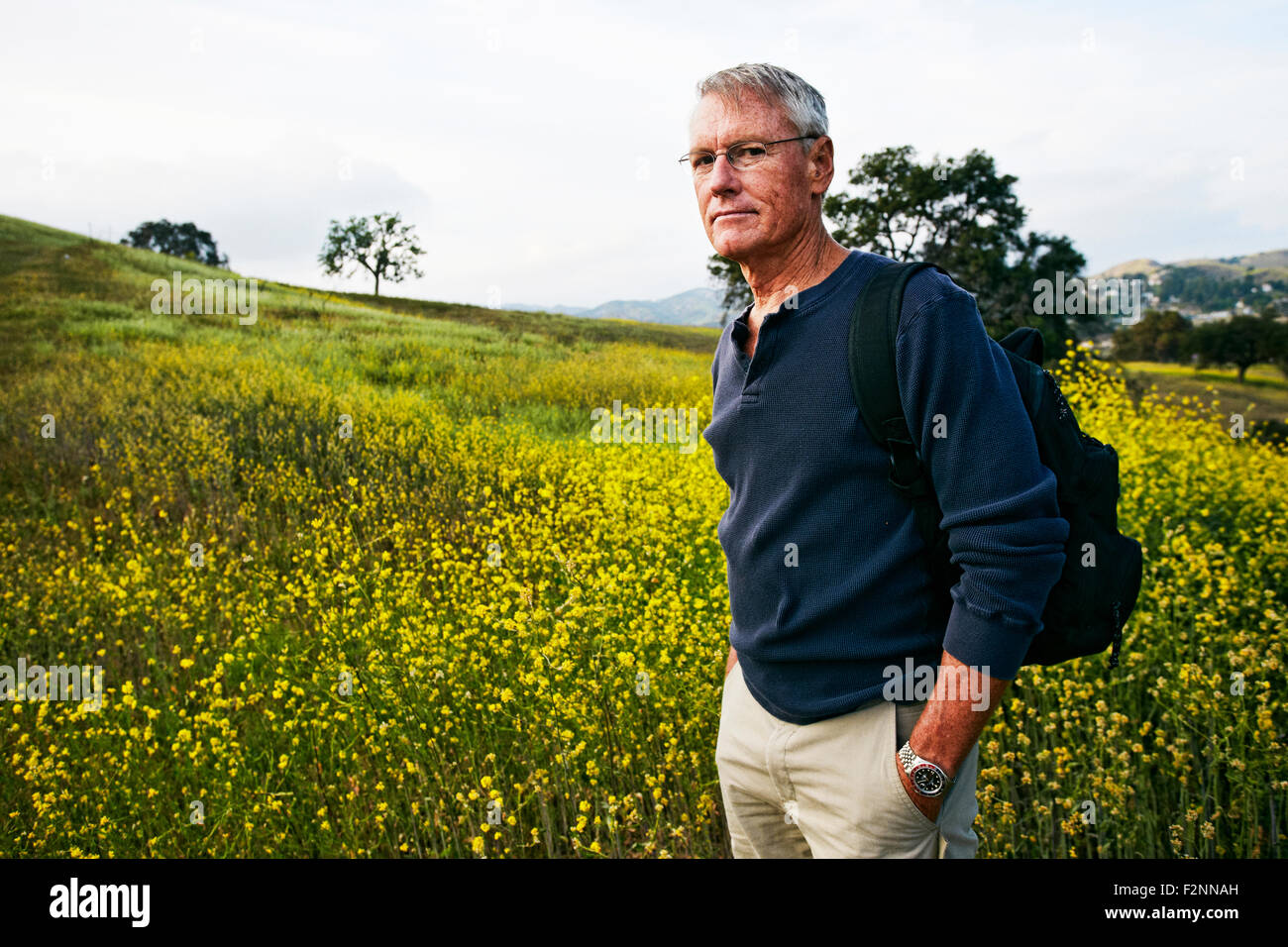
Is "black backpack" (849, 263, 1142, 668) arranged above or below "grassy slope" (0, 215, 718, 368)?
below

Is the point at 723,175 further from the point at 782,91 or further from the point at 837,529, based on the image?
the point at 837,529

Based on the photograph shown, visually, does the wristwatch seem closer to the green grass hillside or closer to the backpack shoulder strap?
the backpack shoulder strap

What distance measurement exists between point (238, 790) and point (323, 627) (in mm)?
903

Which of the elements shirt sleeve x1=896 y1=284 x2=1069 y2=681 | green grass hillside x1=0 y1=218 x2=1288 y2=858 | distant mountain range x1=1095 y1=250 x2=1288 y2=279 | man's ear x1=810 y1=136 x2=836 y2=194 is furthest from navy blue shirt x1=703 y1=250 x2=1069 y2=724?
distant mountain range x1=1095 y1=250 x2=1288 y2=279

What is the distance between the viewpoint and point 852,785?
1.58 m

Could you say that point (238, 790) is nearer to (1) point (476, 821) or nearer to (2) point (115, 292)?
(1) point (476, 821)

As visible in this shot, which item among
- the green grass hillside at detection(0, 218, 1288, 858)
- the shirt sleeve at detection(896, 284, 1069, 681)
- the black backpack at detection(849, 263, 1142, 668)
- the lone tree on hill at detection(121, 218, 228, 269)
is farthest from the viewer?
the lone tree on hill at detection(121, 218, 228, 269)

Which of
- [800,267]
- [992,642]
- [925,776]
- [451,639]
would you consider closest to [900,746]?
[925,776]

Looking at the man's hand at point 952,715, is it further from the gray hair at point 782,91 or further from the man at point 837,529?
the gray hair at point 782,91

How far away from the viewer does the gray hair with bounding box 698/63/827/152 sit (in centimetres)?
170

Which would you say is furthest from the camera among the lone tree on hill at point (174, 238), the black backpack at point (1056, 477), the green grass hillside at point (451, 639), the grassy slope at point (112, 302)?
Answer: the lone tree on hill at point (174, 238)

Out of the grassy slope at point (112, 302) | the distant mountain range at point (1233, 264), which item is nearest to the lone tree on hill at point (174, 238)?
the grassy slope at point (112, 302)

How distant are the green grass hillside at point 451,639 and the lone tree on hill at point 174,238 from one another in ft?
164

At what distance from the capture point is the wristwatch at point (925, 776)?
4.85ft
